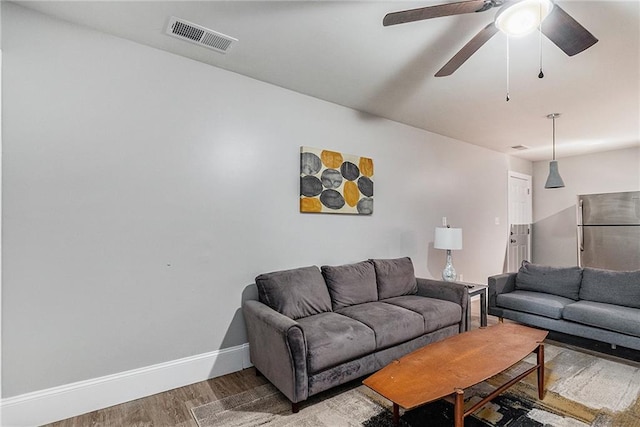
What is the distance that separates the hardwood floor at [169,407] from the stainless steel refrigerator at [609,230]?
5640 millimetres

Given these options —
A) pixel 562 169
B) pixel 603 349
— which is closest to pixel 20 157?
pixel 603 349

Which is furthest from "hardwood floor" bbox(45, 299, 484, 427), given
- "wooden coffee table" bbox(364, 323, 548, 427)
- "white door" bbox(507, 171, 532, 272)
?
"white door" bbox(507, 171, 532, 272)

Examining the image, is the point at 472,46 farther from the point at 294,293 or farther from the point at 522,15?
the point at 294,293

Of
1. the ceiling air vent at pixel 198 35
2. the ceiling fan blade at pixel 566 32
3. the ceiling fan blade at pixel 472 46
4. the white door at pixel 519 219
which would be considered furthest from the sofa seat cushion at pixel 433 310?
the white door at pixel 519 219

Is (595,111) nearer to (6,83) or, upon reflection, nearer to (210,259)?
(210,259)

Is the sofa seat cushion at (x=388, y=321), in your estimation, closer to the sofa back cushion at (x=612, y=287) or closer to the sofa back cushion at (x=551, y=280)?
the sofa back cushion at (x=551, y=280)

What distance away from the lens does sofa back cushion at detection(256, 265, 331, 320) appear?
2594mm

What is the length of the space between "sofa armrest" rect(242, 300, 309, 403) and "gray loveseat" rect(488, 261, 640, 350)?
2.69 meters

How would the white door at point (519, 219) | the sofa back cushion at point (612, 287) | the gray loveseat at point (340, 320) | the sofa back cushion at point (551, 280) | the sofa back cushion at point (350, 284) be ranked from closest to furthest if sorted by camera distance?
the gray loveseat at point (340, 320) < the sofa back cushion at point (350, 284) < the sofa back cushion at point (612, 287) < the sofa back cushion at point (551, 280) < the white door at point (519, 219)

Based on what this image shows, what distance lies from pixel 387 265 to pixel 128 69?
2.88 m

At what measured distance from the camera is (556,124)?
13.5 feet

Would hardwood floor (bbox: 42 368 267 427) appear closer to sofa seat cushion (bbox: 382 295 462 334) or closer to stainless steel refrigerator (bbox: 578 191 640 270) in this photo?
sofa seat cushion (bbox: 382 295 462 334)

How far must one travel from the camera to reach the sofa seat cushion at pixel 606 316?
2756 millimetres

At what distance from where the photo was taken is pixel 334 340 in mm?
2227
